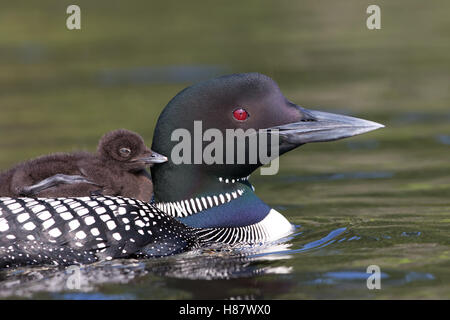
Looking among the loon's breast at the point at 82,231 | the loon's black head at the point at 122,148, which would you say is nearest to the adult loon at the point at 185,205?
the loon's breast at the point at 82,231

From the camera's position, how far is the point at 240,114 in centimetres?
499

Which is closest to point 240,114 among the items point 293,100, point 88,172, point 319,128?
point 319,128

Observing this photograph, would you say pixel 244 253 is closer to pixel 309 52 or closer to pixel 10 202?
pixel 10 202

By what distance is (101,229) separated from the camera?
4684 mm

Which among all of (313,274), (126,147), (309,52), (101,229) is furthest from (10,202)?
(309,52)

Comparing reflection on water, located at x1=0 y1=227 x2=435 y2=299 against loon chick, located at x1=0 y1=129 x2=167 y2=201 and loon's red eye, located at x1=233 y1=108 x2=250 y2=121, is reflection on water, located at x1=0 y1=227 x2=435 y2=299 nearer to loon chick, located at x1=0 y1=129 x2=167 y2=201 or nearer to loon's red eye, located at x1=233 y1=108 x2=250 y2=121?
loon chick, located at x1=0 y1=129 x2=167 y2=201

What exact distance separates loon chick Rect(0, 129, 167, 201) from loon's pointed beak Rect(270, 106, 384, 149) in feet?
2.21

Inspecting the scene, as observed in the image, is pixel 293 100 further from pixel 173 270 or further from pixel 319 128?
pixel 173 270

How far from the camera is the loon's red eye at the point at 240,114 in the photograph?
4.99 meters

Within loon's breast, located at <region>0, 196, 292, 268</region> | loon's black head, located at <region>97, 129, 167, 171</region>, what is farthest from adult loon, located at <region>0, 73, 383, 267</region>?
loon's black head, located at <region>97, 129, 167, 171</region>

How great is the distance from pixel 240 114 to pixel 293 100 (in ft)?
13.0

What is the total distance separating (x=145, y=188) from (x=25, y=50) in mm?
7078

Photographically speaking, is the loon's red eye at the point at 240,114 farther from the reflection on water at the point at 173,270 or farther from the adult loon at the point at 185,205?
the reflection on water at the point at 173,270

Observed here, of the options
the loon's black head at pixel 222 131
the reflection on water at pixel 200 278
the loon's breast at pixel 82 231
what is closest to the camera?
the reflection on water at pixel 200 278
